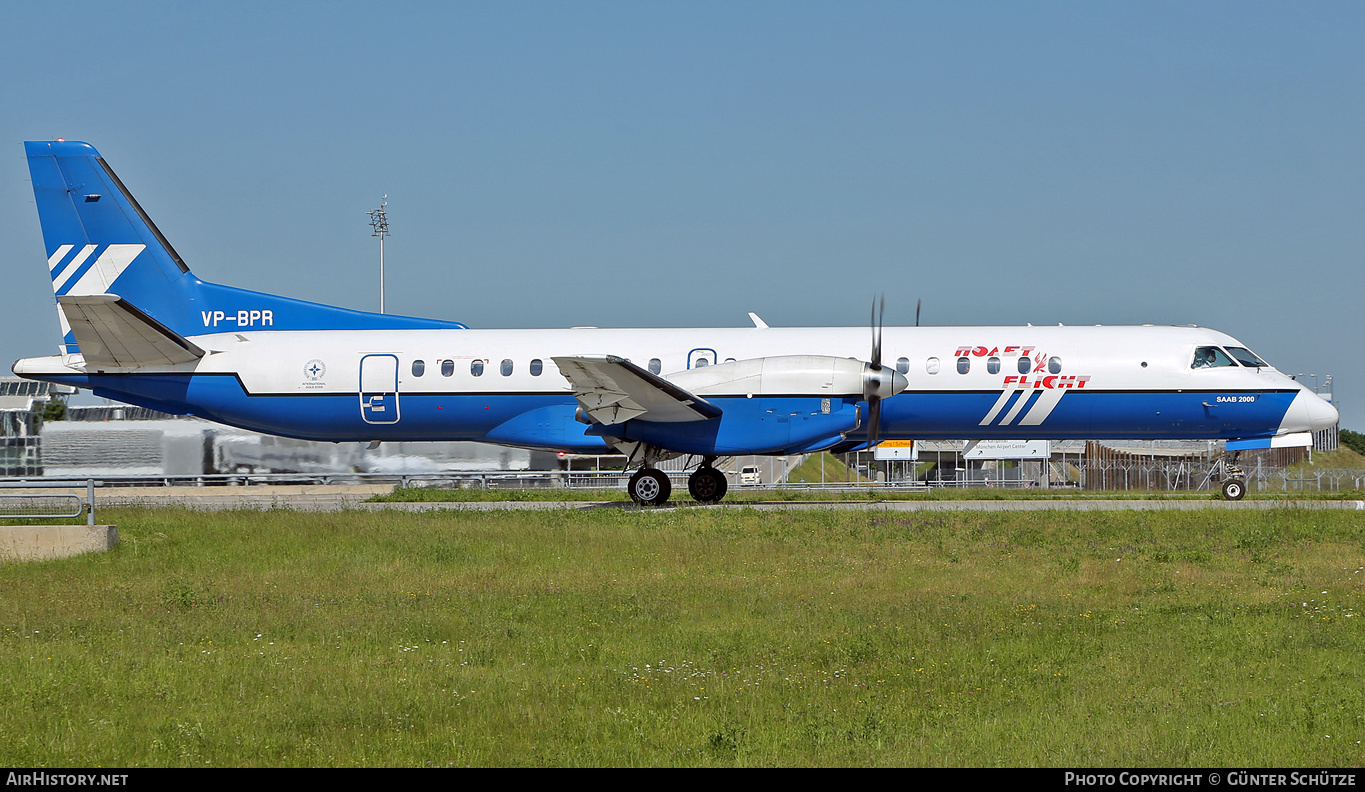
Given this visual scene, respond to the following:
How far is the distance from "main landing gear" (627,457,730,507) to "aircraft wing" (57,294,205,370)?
9.83 m

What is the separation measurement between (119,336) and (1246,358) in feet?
76.7

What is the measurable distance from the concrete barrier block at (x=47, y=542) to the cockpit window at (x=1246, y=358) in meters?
21.5

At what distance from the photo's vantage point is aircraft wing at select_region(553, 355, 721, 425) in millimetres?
21047

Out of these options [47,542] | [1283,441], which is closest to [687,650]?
[47,542]

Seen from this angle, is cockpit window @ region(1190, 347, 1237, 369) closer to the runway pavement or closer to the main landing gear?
the runway pavement

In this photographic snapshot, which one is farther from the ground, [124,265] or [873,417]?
[124,265]

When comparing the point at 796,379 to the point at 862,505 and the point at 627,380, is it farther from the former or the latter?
the point at 862,505

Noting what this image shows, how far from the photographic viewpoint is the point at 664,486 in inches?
923

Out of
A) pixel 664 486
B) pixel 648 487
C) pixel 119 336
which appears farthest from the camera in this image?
pixel 664 486

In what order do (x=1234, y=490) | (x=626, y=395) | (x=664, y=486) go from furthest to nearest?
(x=1234, y=490) < (x=664, y=486) < (x=626, y=395)

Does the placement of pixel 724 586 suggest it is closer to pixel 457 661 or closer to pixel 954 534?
pixel 457 661

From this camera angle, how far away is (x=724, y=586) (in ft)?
44.6

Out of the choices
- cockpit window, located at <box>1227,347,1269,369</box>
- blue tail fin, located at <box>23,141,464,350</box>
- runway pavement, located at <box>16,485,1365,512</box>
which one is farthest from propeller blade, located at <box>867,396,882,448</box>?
blue tail fin, located at <box>23,141,464,350</box>
